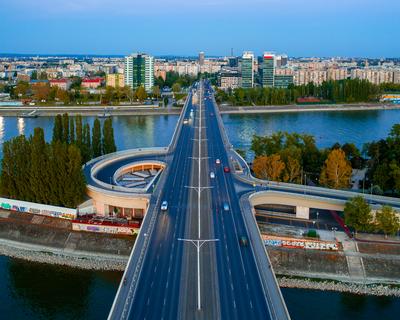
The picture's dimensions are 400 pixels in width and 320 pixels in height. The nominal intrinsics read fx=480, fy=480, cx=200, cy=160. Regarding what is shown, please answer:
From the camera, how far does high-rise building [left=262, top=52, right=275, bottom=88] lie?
5066 cm

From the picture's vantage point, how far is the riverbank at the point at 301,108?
121ft

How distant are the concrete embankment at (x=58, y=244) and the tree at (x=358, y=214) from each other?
5090mm

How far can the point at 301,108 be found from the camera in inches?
1494

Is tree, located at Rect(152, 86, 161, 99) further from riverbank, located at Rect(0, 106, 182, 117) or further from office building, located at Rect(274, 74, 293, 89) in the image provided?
office building, located at Rect(274, 74, 293, 89)

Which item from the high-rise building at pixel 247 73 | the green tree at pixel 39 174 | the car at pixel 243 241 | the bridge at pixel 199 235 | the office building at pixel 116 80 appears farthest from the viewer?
the high-rise building at pixel 247 73

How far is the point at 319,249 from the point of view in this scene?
34.8 feet

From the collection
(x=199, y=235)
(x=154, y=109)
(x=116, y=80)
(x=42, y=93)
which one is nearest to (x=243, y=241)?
(x=199, y=235)

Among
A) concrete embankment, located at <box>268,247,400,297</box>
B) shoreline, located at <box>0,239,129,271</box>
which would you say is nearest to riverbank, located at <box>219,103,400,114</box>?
shoreline, located at <box>0,239,129,271</box>

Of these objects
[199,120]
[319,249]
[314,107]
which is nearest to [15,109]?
[199,120]

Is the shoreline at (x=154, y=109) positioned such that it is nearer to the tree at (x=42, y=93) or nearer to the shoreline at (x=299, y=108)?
the shoreline at (x=299, y=108)

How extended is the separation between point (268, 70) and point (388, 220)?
4161 cm

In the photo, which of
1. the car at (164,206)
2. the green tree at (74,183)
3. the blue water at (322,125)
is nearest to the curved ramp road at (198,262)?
the car at (164,206)

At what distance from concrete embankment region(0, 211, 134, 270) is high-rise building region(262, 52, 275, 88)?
4092cm

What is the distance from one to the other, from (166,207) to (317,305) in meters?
4.12
